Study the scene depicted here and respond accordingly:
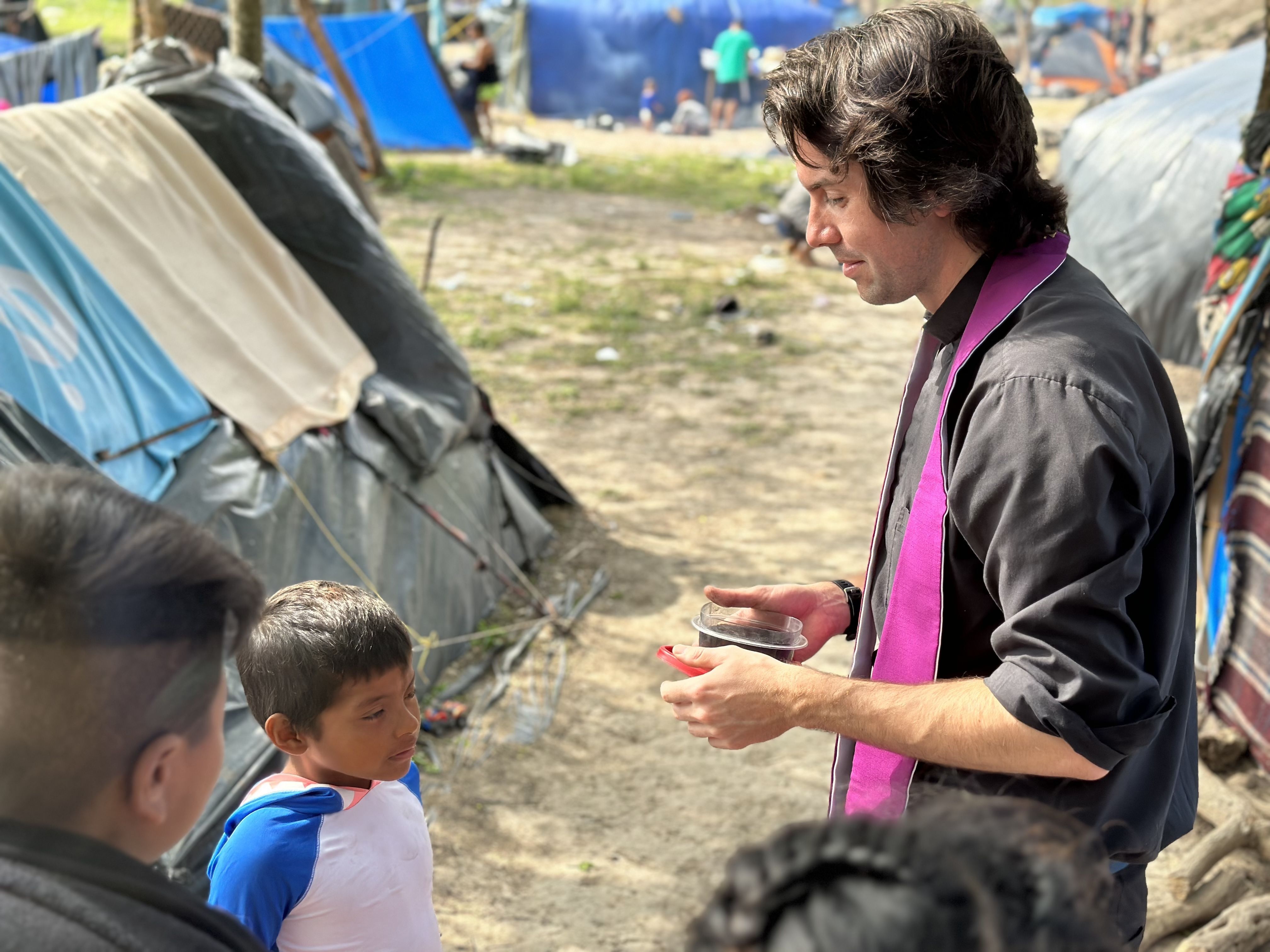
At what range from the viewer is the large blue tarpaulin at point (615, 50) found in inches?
884

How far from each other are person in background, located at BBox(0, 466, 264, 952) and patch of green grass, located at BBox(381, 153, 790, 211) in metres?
13.4

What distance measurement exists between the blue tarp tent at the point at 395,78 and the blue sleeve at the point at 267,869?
16.0 meters

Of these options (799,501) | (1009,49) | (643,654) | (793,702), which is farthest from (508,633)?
(1009,49)

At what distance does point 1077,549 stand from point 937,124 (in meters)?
0.67

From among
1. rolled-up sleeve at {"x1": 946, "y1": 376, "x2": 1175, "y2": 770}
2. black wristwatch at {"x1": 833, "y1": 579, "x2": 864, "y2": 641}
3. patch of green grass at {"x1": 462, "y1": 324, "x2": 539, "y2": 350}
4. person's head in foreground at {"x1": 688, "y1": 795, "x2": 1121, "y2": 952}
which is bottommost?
patch of green grass at {"x1": 462, "y1": 324, "x2": 539, "y2": 350}

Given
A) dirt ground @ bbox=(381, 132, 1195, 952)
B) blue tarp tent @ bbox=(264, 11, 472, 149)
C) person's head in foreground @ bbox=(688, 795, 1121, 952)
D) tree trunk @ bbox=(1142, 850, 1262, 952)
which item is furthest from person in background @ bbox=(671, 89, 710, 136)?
person's head in foreground @ bbox=(688, 795, 1121, 952)

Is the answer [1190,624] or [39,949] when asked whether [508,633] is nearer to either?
[1190,624]

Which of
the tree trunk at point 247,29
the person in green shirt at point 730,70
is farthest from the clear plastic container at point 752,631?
the person in green shirt at point 730,70

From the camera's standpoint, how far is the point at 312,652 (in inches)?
74.6

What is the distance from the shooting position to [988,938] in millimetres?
752

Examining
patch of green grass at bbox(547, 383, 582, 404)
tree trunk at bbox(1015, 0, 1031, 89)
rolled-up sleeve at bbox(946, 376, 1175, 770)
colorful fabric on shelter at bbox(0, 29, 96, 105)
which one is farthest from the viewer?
tree trunk at bbox(1015, 0, 1031, 89)

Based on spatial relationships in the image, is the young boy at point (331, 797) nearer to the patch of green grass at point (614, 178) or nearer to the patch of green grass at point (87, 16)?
the patch of green grass at point (614, 178)

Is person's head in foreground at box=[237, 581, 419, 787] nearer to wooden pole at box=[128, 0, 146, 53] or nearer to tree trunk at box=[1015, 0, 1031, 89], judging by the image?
wooden pole at box=[128, 0, 146, 53]

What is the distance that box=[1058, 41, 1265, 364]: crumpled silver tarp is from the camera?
8070 mm
